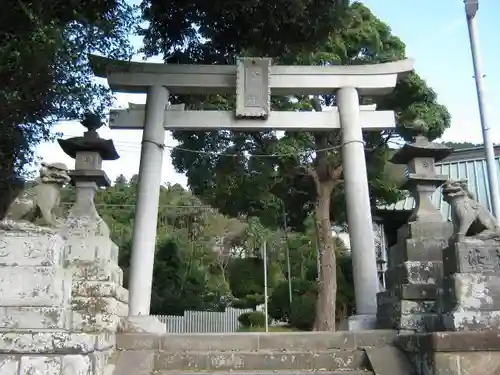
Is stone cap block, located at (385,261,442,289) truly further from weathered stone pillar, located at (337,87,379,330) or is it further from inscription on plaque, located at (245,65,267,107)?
inscription on plaque, located at (245,65,267,107)

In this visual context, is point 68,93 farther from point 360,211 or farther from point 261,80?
point 360,211

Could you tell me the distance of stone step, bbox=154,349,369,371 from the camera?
17.7 ft

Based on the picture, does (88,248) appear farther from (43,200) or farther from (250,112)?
(250,112)

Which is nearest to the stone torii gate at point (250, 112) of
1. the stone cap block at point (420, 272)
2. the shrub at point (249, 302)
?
the stone cap block at point (420, 272)

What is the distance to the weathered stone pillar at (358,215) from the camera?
26.0ft

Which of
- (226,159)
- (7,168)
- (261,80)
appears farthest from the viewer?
(226,159)

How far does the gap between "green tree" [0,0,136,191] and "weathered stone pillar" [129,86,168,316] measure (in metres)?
0.83

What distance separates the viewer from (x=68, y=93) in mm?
7594

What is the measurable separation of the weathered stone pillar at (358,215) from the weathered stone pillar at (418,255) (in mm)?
603

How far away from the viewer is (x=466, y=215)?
521 centimetres

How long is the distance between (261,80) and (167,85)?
1.66m

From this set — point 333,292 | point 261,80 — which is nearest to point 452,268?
point 261,80

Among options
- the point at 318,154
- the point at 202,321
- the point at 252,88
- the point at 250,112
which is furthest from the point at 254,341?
the point at 202,321

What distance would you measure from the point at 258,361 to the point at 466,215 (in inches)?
104
